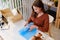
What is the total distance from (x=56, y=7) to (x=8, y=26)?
1.06 metres

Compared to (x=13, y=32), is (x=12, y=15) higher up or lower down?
higher up

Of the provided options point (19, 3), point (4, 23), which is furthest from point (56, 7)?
point (4, 23)

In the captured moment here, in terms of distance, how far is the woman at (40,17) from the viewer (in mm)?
1207

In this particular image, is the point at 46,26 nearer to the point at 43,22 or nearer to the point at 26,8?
the point at 43,22

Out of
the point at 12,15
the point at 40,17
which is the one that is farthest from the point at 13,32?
the point at 40,17

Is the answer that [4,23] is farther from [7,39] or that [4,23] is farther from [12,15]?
[7,39]

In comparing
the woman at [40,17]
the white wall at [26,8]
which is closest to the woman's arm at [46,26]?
the woman at [40,17]

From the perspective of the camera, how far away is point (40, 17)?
4.07 feet

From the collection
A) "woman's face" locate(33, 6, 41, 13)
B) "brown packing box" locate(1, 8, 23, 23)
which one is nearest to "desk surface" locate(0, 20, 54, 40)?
"brown packing box" locate(1, 8, 23, 23)

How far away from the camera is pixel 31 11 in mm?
1318

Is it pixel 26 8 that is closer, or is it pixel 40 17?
pixel 40 17

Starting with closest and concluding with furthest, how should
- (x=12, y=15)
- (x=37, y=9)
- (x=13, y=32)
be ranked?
(x=37, y=9) < (x=13, y=32) < (x=12, y=15)

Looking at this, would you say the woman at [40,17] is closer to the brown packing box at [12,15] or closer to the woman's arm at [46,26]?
the woman's arm at [46,26]

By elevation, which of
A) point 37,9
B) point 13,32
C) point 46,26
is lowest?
point 13,32
